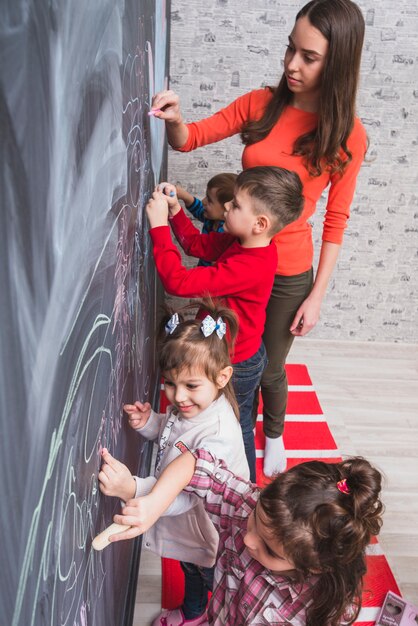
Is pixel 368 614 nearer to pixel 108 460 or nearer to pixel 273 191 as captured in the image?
pixel 108 460

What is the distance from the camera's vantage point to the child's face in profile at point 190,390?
1.08 meters

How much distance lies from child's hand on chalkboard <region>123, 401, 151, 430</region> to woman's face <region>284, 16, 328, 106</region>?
843mm

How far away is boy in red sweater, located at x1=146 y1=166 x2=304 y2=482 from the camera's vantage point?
1216 millimetres

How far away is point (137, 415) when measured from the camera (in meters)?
1.19

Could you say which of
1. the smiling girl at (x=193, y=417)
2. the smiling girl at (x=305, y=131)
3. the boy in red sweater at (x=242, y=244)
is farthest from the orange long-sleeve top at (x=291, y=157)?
the smiling girl at (x=193, y=417)

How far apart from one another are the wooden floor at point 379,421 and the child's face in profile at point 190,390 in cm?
75

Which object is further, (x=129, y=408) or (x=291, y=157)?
(x=291, y=157)

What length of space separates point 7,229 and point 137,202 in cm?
81

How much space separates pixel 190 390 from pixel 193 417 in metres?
0.07

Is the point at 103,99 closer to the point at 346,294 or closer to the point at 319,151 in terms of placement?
the point at 319,151

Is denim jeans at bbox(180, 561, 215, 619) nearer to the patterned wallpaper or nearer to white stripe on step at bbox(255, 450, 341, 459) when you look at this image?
white stripe on step at bbox(255, 450, 341, 459)

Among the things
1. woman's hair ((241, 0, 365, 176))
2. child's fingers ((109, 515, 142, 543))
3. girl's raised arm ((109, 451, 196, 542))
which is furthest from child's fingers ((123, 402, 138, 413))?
woman's hair ((241, 0, 365, 176))

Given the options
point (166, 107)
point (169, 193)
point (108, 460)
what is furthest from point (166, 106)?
point (108, 460)

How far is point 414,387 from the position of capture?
8.52 feet
